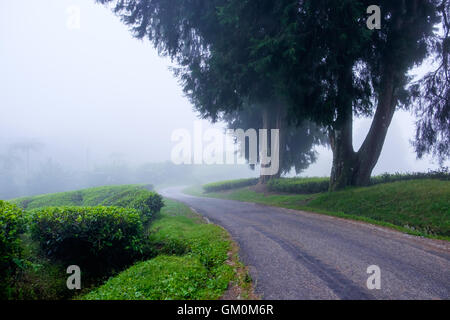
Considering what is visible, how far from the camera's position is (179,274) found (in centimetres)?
389

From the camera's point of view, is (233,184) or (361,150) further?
(233,184)

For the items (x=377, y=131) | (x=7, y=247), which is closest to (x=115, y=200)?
(x=7, y=247)

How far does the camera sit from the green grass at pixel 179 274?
3338 millimetres

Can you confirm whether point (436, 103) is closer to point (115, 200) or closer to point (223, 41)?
point (223, 41)

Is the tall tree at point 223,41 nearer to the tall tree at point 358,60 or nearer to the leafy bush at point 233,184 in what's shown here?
the tall tree at point 358,60

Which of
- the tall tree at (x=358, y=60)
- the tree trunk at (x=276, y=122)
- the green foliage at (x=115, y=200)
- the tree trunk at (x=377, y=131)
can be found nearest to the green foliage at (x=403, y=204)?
the tree trunk at (x=377, y=131)

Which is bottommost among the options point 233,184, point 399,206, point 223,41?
point 233,184

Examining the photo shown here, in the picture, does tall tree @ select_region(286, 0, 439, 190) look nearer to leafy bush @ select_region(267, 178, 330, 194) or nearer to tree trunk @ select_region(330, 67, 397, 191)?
tree trunk @ select_region(330, 67, 397, 191)

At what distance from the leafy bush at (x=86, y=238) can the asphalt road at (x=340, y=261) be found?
2.96 metres

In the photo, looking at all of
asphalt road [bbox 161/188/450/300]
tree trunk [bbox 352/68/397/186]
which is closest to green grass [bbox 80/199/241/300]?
asphalt road [bbox 161/188/450/300]

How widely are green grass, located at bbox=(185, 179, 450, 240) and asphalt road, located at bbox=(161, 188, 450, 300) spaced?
114cm

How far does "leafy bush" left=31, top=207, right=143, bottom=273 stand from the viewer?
532cm

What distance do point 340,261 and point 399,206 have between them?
5.88 meters
